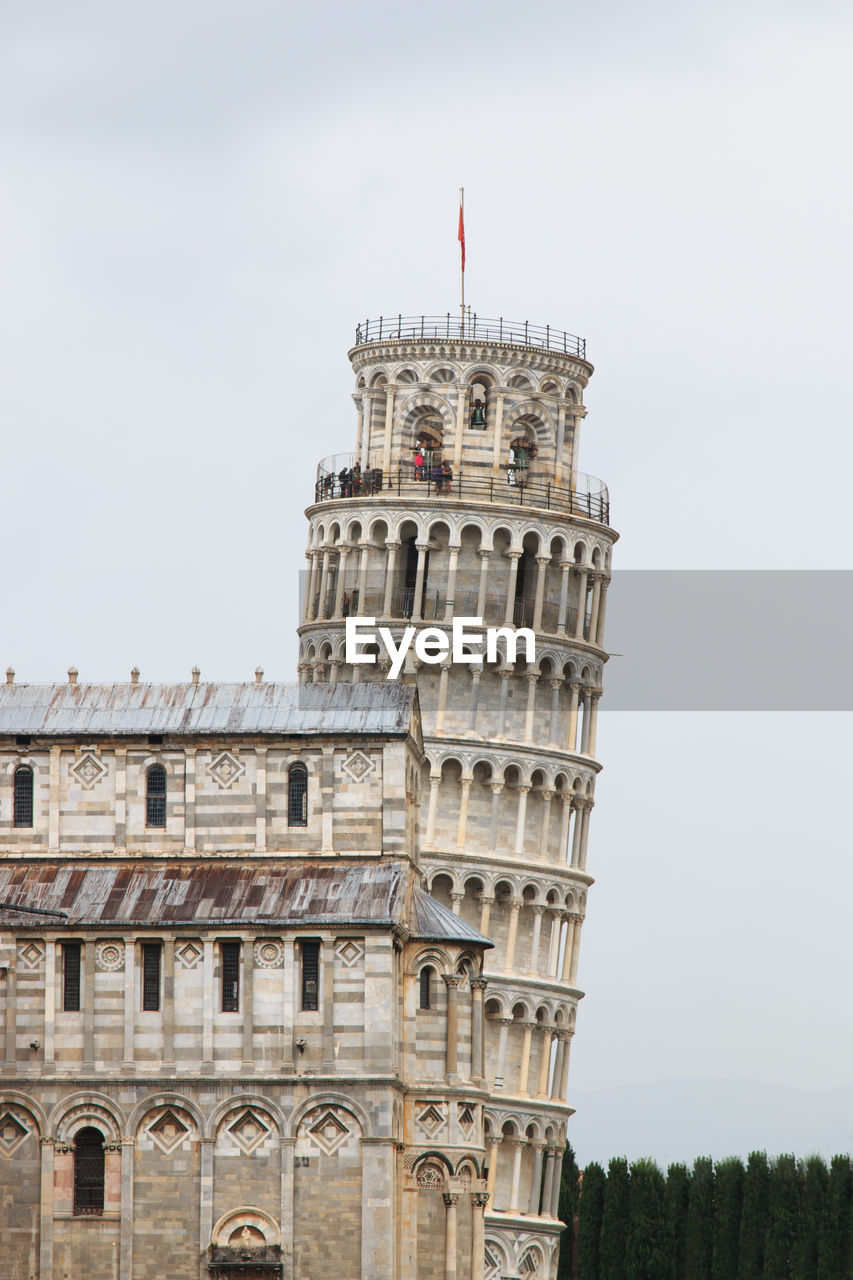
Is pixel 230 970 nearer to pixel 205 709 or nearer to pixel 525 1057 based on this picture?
pixel 205 709

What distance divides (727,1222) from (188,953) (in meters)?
40.7

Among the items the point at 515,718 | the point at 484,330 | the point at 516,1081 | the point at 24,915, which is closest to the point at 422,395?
the point at 484,330

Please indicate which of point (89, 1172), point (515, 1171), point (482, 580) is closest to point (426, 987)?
point (89, 1172)

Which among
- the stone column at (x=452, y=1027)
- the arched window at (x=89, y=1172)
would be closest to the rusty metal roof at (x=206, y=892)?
the stone column at (x=452, y=1027)

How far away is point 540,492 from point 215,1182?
49933mm

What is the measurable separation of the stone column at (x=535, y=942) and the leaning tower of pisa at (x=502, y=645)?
0.22 ft

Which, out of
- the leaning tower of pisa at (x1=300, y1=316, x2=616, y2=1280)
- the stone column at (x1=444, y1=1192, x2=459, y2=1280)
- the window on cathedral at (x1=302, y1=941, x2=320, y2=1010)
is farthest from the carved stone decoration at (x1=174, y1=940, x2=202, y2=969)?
the leaning tower of pisa at (x1=300, y1=316, x2=616, y2=1280)

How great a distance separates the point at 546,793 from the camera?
147 meters

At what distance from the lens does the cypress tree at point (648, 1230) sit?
477ft

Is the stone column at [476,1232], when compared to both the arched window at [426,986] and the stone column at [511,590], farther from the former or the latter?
the stone column at [511,590]

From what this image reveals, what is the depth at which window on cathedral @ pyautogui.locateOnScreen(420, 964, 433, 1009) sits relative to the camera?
11425cm

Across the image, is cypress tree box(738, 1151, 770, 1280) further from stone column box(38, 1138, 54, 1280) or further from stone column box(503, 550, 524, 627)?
stone column box(38, 1138, 54, 1280)

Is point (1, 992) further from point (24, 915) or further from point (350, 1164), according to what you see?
point (350, 1164)

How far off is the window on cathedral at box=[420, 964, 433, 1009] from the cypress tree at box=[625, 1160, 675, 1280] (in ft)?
Answer: 119
